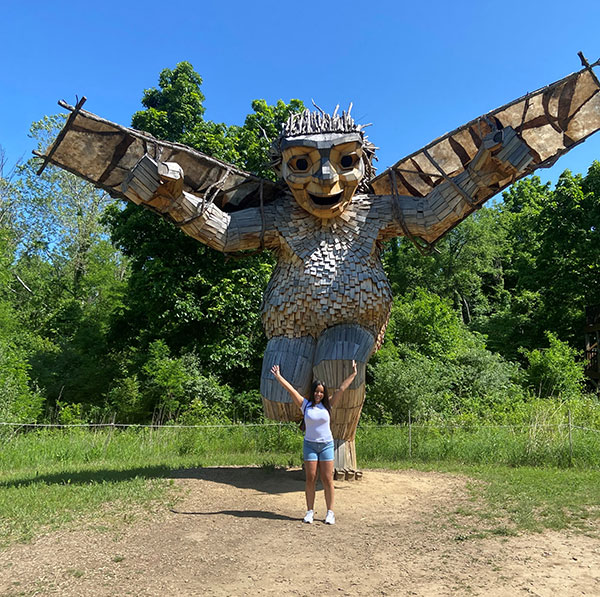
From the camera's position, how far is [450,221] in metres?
4.54

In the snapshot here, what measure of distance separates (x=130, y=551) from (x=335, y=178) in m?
3.02

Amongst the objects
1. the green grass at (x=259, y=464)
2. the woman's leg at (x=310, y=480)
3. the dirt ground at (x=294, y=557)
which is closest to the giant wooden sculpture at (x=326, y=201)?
the woman's leg at (x=310, y=480)

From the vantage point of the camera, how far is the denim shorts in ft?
12.0

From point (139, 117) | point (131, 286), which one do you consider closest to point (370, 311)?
point (131, 286)

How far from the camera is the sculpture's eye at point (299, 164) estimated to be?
4.50 metres

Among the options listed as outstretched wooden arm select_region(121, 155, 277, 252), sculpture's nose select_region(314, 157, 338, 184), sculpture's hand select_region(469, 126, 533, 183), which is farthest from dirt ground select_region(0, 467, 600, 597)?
sculpture's hand select_region(469, 126, 533, 183)

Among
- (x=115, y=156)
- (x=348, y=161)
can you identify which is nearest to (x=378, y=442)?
(x=348, y=161)

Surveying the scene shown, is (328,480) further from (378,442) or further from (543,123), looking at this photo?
(378,442)

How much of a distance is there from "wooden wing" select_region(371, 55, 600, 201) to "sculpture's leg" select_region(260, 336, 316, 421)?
1946mm

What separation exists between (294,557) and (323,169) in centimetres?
285

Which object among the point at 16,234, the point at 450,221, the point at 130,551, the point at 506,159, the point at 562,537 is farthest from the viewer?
the point at 16,234

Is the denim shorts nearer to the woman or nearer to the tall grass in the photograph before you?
the woman

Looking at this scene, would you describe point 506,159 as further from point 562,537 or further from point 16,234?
point 16,234

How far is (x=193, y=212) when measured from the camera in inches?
176
